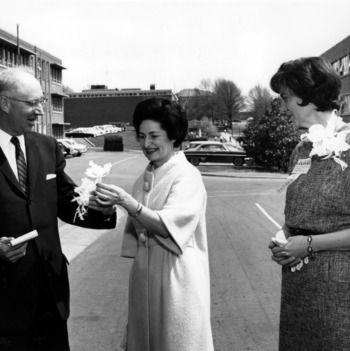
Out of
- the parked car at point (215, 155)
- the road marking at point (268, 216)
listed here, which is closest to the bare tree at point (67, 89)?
the parked car at point (215, 155)

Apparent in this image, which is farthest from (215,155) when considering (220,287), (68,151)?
(220,287)

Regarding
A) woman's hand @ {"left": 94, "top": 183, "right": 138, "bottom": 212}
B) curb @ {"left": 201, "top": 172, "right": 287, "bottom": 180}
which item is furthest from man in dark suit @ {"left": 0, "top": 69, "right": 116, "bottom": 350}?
curb @ {"left": 201, "top": 172, "right": 287, "bottom": 180}

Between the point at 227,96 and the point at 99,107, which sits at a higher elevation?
the point at 227,96

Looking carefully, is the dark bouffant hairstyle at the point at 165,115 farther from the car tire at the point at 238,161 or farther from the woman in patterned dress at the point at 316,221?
the car tire at the point at 238,161

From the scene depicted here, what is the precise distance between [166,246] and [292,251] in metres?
0.68

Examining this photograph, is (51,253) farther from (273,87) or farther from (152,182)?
(273,87)

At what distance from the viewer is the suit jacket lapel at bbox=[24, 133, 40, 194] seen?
9.54 ft

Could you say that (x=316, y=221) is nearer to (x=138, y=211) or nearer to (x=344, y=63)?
(x=138, y=211)

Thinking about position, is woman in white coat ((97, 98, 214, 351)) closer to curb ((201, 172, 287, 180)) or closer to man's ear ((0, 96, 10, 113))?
man's ear ((0, 96, 10, 113))

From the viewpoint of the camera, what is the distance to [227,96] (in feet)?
304

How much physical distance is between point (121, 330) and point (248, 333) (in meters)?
1.15

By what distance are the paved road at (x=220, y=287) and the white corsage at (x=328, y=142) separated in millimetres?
2492

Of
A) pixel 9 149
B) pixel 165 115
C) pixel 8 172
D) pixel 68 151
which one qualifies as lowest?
pixel 68 151

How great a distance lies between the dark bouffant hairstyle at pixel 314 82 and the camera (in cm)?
242
